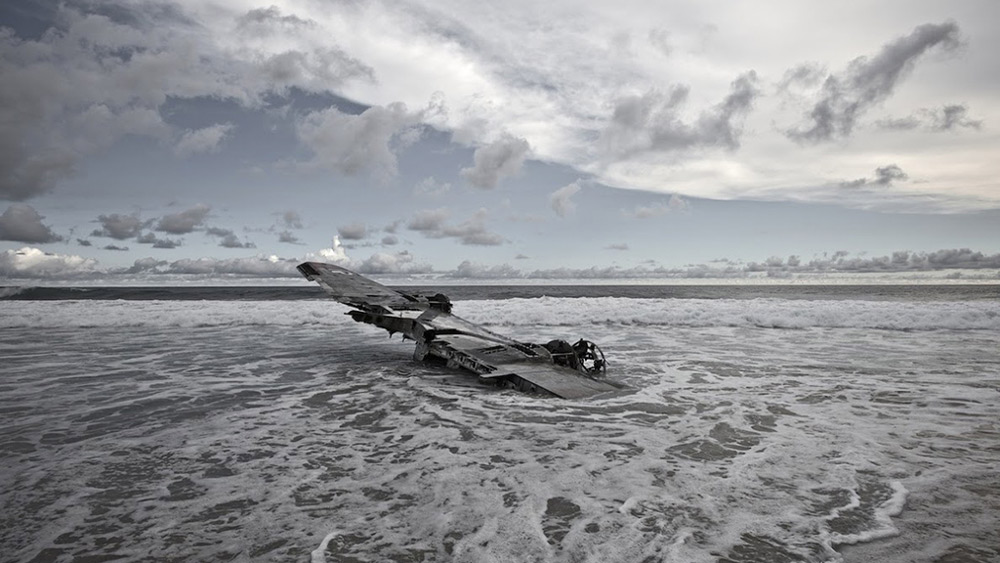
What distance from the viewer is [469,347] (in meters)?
11.9

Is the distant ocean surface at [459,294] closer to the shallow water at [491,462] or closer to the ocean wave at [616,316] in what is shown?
the ocean wave at [616,316]

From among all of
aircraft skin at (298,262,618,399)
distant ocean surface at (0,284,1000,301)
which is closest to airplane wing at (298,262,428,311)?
aircraft skin at (298,262,618,399)

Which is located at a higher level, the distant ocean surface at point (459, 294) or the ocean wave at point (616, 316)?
the ocean wave at point (616, 316)

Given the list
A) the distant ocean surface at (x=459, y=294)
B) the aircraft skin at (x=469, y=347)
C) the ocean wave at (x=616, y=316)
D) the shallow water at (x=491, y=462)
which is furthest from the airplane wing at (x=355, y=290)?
the distant ocean surface at (x=459, y=294)

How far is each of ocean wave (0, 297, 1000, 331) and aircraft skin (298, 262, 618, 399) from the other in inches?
315

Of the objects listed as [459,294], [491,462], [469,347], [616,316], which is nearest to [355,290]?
[469,347]

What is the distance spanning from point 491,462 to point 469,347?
20.3 feet

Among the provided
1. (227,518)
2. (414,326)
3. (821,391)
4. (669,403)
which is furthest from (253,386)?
(821,391)

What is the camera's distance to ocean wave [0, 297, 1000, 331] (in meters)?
22.2

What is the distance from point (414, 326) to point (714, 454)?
9.03 metres

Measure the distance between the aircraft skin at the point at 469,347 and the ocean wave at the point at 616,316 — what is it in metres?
7.99

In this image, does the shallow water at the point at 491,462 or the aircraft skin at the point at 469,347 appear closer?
the shallow water at the point at 491,462

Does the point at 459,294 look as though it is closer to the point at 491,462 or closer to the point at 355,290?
the point at 355,290

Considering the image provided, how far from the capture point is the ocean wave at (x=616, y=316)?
2217cm
